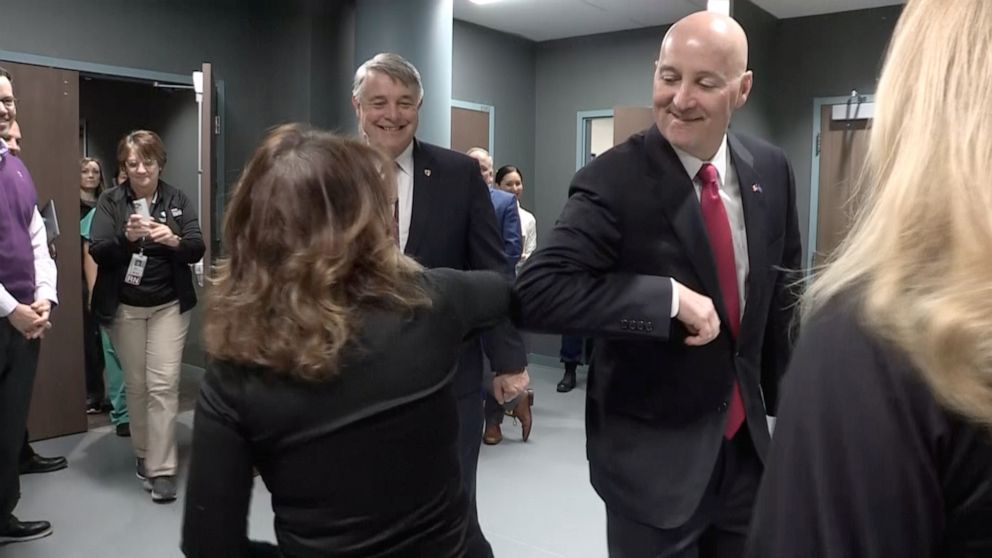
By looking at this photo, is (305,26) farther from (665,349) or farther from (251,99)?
(665,349)

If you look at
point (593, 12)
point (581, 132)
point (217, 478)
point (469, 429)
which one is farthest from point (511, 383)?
point (581, 132)

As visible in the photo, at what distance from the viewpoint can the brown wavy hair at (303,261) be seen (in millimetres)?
1069

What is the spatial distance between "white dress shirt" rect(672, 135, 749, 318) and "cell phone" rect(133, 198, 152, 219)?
2736mm

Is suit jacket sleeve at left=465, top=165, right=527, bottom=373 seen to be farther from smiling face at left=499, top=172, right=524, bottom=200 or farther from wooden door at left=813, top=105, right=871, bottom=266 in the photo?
wooden door at left=813, top=105, right=871, bottom=266

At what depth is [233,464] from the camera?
1.06 metres

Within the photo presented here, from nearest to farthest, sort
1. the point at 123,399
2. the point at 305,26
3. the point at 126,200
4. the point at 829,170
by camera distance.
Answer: the point at 126,200 < the point at 123,399 < the point at 305,26 < the point at 829,170

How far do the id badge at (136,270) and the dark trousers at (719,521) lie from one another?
2.60m

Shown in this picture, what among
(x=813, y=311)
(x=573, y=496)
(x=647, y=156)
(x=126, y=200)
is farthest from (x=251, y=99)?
(x=813, y=311)

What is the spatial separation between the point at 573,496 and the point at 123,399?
2541mm

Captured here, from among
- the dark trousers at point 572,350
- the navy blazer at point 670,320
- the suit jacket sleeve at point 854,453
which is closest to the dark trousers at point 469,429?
the navy blazer at point 670,320

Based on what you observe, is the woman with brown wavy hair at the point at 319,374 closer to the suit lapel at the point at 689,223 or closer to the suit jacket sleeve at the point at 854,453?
the suit lapel at the point at 689,223

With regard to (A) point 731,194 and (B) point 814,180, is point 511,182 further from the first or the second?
(A) point 731,194

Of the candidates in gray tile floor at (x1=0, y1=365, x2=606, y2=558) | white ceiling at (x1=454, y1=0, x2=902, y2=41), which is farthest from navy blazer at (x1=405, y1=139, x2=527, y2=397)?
white ceiling at (x1=454, y1=0, x2=902, y2=41)

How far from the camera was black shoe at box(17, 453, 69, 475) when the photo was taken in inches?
140
